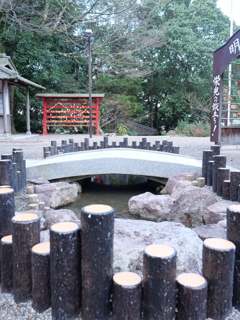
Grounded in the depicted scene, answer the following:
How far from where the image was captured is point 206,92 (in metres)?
18.8

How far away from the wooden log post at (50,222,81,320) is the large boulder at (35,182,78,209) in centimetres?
296

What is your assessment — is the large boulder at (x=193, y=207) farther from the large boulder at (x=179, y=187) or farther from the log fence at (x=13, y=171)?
the log fence at (x=13, y=171)

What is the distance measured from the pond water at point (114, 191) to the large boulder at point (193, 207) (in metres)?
1.16

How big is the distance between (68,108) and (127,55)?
523 centimetres

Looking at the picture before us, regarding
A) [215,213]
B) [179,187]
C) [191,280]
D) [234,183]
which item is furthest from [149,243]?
[179,187]

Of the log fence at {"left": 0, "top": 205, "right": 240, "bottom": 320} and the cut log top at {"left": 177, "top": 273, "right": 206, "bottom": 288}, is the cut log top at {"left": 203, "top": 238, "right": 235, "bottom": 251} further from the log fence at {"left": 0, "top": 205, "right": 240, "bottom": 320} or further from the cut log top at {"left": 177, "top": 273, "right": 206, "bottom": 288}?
the cut log top at {"left": 177, "top": 273, "right": 206, "bottom": 288}

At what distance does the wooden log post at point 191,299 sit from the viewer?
150 cm

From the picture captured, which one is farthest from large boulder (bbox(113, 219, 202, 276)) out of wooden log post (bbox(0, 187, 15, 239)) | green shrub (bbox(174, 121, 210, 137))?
green shrub (bbox(174, 121, 210, 137))

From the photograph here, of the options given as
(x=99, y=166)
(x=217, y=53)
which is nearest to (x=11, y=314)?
(x=99, y=166)

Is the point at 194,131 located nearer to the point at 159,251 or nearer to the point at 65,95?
the point at 65,95

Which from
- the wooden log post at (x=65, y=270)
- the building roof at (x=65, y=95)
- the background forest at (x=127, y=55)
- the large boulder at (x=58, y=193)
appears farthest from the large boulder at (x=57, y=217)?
the background forest at (x=127, y=55)

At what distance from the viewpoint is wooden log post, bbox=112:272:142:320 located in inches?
58.7

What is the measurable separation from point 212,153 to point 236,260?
125 inches

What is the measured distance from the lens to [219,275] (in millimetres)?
1567
